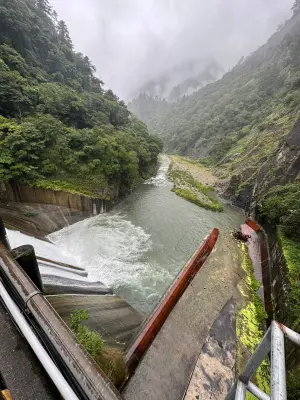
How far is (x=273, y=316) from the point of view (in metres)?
7.87

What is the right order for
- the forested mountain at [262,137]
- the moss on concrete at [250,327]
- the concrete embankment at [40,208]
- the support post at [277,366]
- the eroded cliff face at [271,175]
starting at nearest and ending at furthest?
the support post at [277,366] < the moss on concrete at [250,327] < the concrete embankment at [40,208] < the forested mountain at [262,137] < the eroded cliff face at [271,175]

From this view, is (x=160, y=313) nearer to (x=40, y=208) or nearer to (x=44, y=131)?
(x=40, y=208)

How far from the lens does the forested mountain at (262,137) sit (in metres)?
16.2

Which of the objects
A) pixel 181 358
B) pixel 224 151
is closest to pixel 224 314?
pixel 181 358

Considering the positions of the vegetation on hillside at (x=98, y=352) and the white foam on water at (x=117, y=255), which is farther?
the white foam on water at (x=117, y=255)

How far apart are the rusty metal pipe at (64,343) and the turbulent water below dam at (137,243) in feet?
24.3

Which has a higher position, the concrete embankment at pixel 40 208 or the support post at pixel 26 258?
the support post at pixel 26 258

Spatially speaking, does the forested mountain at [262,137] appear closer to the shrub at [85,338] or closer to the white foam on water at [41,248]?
the shrub at [85,338]

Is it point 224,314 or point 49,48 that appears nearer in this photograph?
point 224,314

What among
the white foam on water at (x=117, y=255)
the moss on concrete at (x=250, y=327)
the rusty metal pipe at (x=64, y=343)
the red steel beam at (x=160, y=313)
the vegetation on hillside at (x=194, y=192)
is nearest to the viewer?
the rusty metal pipe at (x=64, y=343)

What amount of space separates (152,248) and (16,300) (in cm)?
1105

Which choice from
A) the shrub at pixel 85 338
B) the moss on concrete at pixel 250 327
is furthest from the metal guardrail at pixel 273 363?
the moss on concrete at pixel 250 327

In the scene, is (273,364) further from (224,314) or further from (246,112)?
(246,112)

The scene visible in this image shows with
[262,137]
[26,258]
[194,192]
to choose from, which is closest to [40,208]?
[26,258]
